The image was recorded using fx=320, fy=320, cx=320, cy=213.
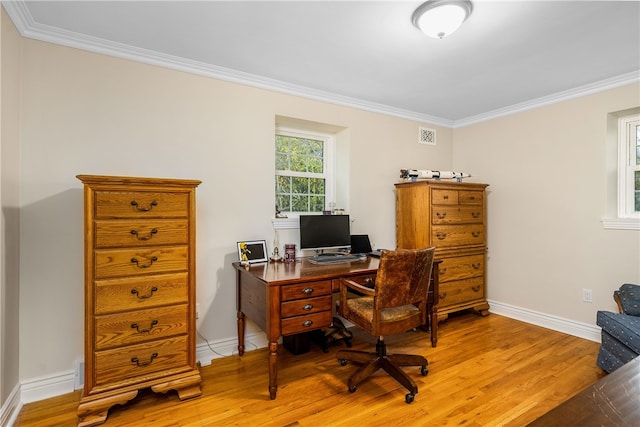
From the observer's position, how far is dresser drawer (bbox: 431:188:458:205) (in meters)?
3.30

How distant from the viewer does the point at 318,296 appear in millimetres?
2184

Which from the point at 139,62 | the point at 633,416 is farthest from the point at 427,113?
the point at 633,416

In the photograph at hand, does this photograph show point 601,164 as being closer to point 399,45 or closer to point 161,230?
point 399,45

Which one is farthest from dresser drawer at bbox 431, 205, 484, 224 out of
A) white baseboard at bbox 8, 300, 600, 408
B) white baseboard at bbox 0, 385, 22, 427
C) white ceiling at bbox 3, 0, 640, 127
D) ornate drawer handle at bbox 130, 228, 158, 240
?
white baseboard at bbox 0, 385, 22, 427

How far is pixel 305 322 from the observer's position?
2.13 metres

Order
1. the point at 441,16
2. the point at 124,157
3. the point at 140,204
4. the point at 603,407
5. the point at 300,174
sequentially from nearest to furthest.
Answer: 1. the point at 603,407
2. the point at 441,16
3. the point at 140,204
4. the point at 124,157
5. the point at 300,174

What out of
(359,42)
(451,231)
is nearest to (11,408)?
(359,42)

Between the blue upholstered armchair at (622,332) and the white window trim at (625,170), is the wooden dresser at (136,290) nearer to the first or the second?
the blue upholstered armchair at (622,332)

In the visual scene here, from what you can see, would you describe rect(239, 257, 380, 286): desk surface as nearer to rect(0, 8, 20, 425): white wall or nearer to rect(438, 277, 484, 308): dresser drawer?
rect(438, 277, 484, 308): dresser drawer

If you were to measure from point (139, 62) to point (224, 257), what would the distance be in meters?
1.60

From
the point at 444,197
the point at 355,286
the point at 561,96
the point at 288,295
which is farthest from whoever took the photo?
the point at 444,197

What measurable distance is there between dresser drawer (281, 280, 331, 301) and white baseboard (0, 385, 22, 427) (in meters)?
1.60

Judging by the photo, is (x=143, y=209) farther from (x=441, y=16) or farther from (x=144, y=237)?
(x=441, y=16)

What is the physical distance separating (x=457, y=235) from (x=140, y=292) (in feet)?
9.84
